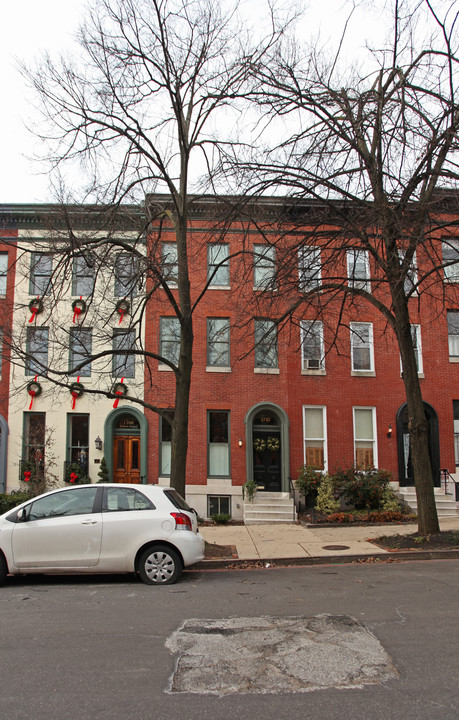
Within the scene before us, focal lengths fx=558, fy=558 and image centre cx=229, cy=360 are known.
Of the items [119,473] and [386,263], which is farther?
[119,473]

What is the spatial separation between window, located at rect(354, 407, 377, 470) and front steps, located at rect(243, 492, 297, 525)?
2.95 metres

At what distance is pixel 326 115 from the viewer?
11.0 meters

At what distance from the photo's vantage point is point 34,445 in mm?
18188

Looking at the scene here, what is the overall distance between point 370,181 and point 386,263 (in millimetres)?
1857

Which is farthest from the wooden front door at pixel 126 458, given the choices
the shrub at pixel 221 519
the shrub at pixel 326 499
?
the shrub at pixel 326 499

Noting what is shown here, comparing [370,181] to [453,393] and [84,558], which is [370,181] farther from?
[453,393]

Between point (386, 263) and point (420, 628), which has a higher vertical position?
point (386, 263)

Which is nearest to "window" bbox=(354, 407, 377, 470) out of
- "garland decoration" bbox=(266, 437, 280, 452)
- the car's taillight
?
"garland decoration" bbox=(266, 437, 280, 452)

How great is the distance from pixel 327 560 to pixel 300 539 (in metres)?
2.63

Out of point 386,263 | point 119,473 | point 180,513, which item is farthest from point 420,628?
point 119,473

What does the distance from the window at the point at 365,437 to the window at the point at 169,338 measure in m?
6.40

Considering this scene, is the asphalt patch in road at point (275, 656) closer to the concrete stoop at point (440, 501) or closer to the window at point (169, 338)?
the concrete stoop at point (440, 501)

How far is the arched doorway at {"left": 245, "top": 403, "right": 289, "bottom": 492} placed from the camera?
18172 mm

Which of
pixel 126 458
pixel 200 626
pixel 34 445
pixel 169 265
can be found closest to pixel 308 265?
pixel 169 265
